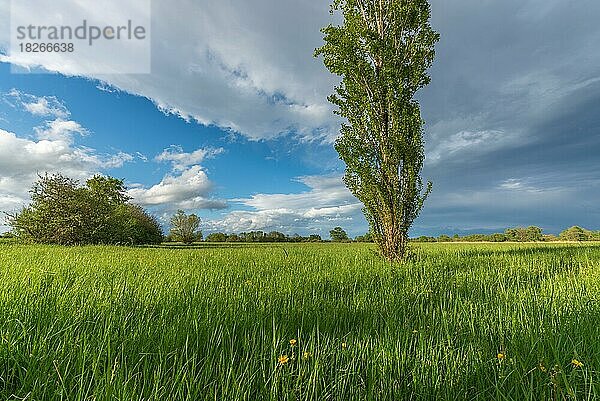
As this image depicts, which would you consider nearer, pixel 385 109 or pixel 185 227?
pixel 385 109

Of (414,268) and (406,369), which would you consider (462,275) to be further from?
(406,369)

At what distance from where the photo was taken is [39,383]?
2172 mm

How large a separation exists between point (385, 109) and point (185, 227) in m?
47.6

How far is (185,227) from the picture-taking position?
2108 inches

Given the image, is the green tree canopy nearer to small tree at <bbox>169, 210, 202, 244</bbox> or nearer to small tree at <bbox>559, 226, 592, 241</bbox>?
small tree at <bbox>169, 210, 202, 244</bbox>

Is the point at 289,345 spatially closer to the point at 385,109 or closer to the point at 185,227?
the point at 385,109

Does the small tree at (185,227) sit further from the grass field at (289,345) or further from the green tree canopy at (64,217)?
the grass field at (289,345)

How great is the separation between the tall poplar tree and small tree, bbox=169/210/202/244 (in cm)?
4615

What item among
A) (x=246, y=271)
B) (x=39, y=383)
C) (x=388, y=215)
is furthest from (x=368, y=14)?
(x=39, y=383)

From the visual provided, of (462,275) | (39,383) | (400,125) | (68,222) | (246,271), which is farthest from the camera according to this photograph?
(68,222)

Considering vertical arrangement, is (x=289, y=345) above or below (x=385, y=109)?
below

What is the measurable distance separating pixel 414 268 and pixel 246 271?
4091 millimetres

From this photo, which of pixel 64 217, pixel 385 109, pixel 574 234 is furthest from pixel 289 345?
pixel 574 234

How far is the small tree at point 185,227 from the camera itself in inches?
2088
